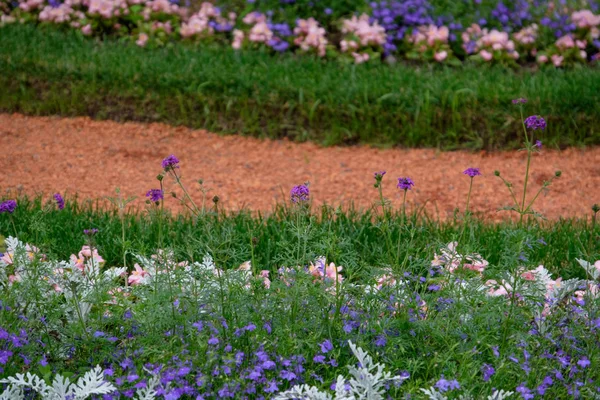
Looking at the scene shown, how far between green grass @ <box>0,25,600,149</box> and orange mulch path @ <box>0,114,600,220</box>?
0.12 meters

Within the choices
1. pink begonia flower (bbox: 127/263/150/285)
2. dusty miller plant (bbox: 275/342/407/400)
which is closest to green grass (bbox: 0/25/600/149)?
pink begonia flower (bbox: 127/263/150/285)

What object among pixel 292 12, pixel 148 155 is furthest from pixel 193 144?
pixel 292 12

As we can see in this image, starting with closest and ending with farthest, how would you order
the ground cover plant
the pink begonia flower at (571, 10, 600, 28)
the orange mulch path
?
1. the ground cover plant
2. the orange mulch path
3. the pink begonia flower at (571, 10, 600, 28)

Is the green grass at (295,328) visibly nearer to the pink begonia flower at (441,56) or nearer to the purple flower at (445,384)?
the purple flower at (445,384)

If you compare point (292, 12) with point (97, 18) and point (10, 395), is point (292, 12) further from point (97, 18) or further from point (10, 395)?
point (10, 395)

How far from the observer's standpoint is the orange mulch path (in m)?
5.23

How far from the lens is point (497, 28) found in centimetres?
745

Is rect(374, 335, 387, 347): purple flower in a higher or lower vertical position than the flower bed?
lower

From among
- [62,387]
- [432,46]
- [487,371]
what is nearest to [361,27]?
[432,46]

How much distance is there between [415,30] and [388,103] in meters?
1.54

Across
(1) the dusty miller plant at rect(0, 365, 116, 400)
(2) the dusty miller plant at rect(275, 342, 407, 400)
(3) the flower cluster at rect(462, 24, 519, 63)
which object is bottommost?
(1) the dusty miller plant at rect(0, 365, 116, 400)

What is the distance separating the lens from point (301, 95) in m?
6.00

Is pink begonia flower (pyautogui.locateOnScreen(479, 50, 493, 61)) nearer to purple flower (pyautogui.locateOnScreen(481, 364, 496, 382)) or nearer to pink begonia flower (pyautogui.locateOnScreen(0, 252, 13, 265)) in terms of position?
pink begonia flower (pyautogui.locateOnScreen(0, 252, 13, 265))

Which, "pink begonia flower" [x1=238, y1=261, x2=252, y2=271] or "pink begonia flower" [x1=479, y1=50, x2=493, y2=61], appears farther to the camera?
"pink begonia flower" [x1=479, y1=50, x2=493, y2=61]
